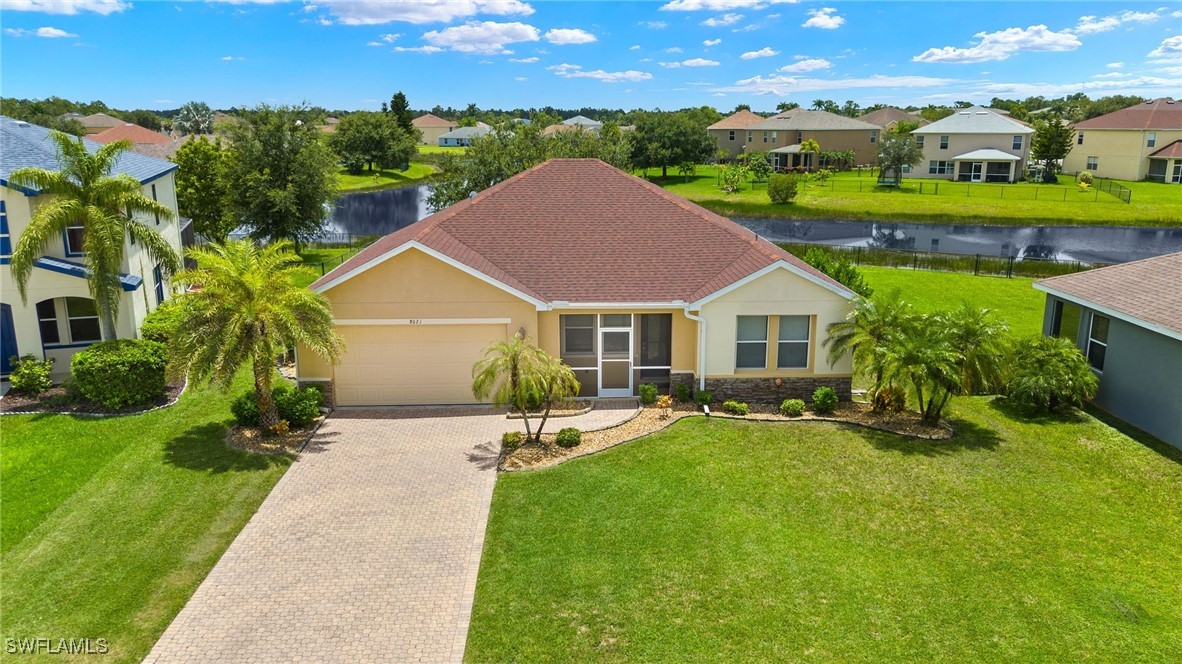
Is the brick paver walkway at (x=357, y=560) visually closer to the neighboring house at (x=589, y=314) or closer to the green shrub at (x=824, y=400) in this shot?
the neighboring house at (x=589, y=314)

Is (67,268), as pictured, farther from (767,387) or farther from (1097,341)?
(1097,341)

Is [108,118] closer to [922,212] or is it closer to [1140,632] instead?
[922,212]

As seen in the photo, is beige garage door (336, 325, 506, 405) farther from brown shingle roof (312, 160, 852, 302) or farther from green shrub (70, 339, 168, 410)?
green shrub (70, 339, 168, 410)

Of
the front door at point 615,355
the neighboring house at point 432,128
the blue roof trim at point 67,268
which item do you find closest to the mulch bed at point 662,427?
the front door at point 615,355

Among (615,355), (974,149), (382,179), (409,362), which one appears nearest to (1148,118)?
(974,149)

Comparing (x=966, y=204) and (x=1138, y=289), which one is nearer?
(x=1138, y=289)

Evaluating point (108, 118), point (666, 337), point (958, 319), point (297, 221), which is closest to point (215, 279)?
point (666, 337)
